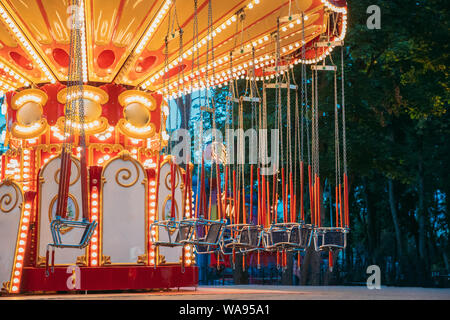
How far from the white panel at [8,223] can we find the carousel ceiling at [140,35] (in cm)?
285

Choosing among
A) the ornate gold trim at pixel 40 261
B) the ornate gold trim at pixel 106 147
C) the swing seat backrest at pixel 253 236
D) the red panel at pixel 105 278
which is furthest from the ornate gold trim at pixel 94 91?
the swing seat backrest at pixel 253 236

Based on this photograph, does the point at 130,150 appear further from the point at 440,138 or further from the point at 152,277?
the point at 440,138

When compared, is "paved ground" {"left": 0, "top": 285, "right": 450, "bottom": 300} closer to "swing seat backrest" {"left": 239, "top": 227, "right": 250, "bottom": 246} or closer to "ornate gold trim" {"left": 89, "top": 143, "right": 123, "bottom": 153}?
"swing seat backrest" {"left": 239, "top": 227, "right": 250, "bottom": 246}

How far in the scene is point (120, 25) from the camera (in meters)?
14.6

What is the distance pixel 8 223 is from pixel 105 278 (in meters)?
2.68

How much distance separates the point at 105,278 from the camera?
15.2m

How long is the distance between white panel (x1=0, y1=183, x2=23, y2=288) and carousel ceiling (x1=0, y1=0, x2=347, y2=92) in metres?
2.85

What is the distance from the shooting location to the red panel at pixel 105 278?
1500cm

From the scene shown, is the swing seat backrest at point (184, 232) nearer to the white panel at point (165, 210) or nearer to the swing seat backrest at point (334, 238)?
the swing seat backrest at point (334, 238)


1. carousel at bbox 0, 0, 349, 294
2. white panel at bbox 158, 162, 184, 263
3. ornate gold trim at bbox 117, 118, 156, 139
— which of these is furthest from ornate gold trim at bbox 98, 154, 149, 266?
ornate gold trim at bbox 117, 118, 156, 139

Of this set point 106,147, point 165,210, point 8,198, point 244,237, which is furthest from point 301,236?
point 8,198

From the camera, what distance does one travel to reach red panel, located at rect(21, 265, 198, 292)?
591 inches

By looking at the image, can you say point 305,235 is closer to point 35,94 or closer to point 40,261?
point 40,261
